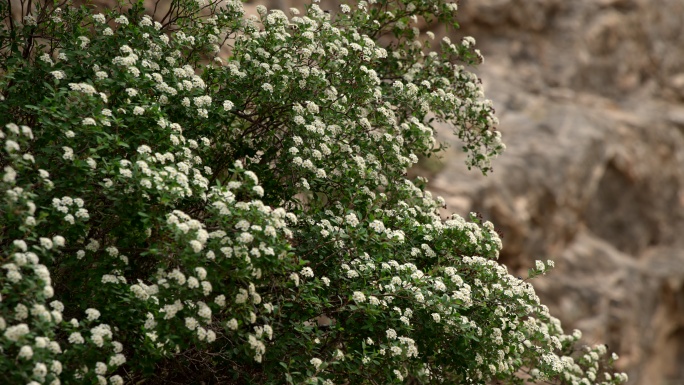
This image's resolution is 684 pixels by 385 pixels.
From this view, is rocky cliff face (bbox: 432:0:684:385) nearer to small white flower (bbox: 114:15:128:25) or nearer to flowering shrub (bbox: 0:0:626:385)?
flowering shrub (bbox: 0:0:626:385)

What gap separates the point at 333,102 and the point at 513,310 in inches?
94.4

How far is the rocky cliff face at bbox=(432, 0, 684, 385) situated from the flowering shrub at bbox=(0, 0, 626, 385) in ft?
27.5

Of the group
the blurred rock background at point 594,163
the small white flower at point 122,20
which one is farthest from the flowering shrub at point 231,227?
the blurred rock background at point 594,163

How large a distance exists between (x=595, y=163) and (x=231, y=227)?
13697mm

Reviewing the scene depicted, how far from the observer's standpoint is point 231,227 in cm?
557

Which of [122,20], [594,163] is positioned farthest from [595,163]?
[122,20]

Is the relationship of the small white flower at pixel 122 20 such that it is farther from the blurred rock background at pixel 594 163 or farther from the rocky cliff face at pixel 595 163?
the rocky cliff face at pixel 595 163

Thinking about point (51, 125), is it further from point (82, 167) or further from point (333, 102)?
point (333, 102)

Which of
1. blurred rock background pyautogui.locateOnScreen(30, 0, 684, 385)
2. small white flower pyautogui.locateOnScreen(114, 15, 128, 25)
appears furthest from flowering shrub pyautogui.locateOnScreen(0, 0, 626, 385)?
blurred rock background pyautogui.locateOnScreen(30, 0, 684, 385)

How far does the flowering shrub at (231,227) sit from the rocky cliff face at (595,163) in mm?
8387

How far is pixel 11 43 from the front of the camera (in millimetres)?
7293

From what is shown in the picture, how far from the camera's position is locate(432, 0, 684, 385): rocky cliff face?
1683cm

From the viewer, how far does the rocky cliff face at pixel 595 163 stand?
16828mm

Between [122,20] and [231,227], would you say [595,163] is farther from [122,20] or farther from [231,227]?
[231,227]
